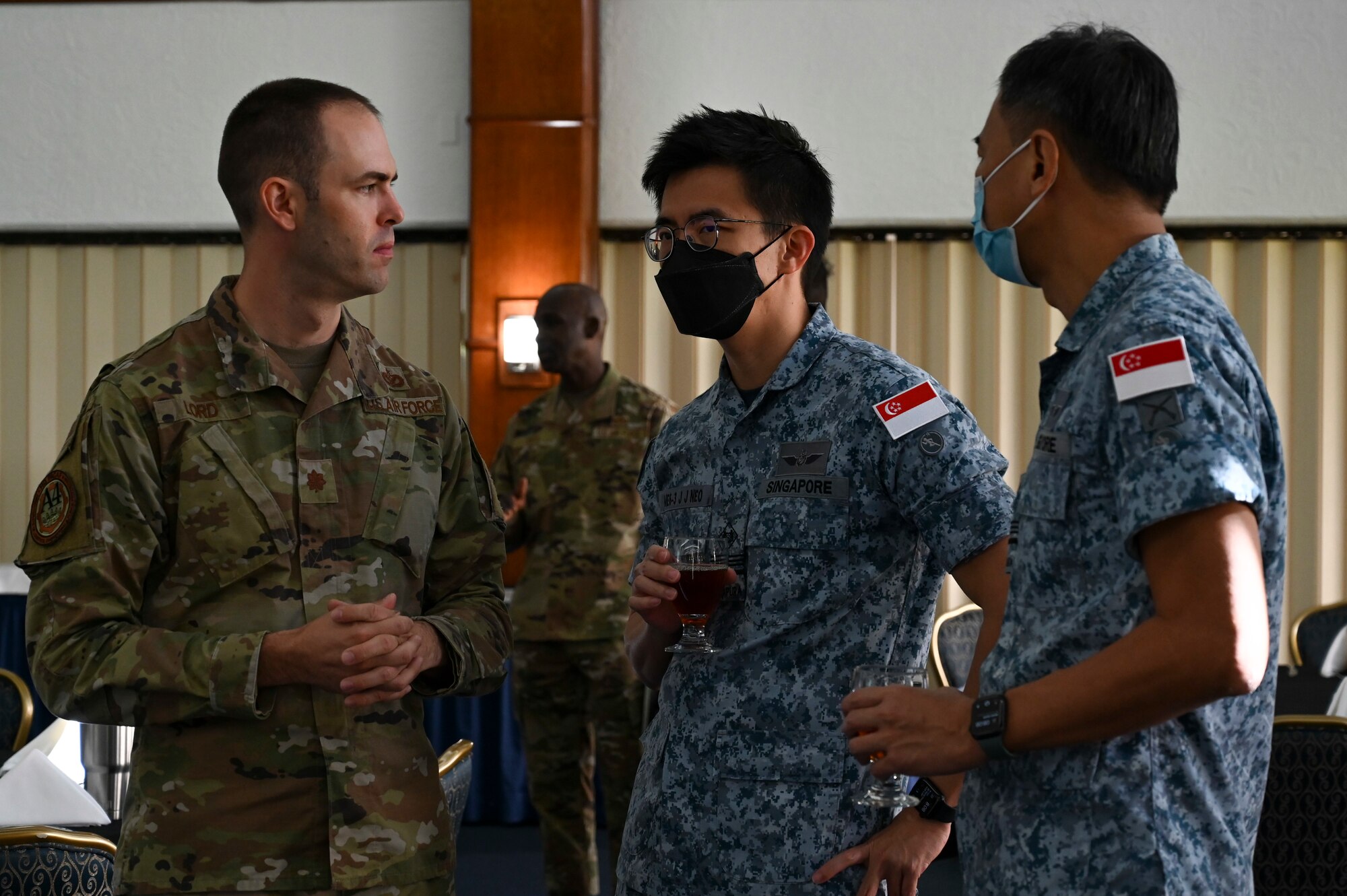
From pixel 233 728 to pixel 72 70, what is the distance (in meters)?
5.97

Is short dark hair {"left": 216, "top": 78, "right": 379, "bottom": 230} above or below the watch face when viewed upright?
above

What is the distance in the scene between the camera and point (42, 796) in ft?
7.41

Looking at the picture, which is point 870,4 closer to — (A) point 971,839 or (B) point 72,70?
(B) point 72,70

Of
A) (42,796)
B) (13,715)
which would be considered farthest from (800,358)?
(13,715)

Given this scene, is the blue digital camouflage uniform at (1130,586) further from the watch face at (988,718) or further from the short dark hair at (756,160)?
the short dark hair at (756,160)

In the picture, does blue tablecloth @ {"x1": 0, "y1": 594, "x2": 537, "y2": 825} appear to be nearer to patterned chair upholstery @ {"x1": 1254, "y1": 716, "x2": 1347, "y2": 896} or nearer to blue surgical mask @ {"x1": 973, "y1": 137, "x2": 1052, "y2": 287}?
patterned chair upholstery @ {"x1": 1254, "y1": 716, "x2": 1347, "y2": 896}

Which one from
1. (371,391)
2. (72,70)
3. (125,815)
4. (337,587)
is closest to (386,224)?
(371,391)

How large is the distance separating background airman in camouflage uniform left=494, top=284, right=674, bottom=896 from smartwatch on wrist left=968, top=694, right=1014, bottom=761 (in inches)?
114

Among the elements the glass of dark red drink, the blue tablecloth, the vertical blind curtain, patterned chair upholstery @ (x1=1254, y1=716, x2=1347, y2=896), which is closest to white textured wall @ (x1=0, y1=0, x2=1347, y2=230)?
the vertical blind curtain

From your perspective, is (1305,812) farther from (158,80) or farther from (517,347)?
(158,80)

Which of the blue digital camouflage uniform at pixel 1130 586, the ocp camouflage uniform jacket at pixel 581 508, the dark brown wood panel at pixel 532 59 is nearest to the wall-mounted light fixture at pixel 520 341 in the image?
the dark brown wood panel at pixel 532 59

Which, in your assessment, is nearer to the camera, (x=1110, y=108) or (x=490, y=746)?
(x=1110, y=108)

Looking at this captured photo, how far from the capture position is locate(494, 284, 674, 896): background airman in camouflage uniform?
401cm

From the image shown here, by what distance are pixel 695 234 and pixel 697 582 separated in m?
0.55
